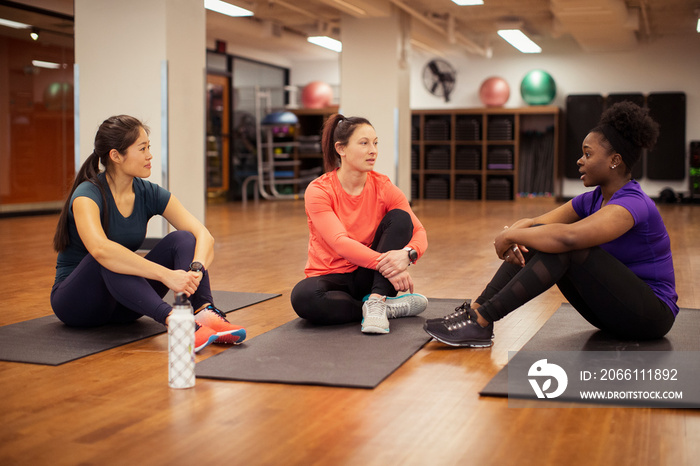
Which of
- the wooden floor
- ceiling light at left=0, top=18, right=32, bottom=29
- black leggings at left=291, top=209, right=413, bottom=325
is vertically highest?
ceiling light at left=0, top=18, right=32, bottom=29

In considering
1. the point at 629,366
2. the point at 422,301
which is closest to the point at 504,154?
the point at 422,301

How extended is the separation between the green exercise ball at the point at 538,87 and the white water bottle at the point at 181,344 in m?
11.2

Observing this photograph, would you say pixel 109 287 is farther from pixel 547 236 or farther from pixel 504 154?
pixel 504 154

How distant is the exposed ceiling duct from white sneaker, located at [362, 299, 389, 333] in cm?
640

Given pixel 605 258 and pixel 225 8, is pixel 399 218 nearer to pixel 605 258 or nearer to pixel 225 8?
pixel 605 258

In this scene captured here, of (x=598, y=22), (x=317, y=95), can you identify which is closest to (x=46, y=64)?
(x=317, y=95)

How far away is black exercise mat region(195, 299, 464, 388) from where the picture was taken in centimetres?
227

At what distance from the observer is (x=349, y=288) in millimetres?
3061

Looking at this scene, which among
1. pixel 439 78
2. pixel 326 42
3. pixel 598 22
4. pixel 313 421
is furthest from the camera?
pixel 439 78

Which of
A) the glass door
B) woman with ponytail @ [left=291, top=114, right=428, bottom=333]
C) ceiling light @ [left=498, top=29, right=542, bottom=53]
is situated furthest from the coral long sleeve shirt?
the glass door

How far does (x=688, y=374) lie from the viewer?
2.21 m

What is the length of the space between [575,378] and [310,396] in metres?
0.75

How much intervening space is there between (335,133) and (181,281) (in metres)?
0.89

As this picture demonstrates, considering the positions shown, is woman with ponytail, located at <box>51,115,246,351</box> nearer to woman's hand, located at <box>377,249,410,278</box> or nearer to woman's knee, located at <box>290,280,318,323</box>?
woman's knee, located at <box>290,280,318,323</box>
